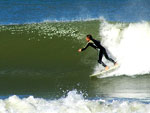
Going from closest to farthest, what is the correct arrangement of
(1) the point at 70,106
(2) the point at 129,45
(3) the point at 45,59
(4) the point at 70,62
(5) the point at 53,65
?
(1) the point at 70,106
(5) the point at 53,65
(4) the point at 70,62
(2) the point at 129,45
(3) the point at 45,59

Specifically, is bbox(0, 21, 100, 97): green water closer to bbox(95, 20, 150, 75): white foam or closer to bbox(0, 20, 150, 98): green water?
bbox(0, 20, 150, 98): green water

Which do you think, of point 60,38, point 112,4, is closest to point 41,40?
point 60,38

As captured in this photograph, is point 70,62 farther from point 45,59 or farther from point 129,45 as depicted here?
point 129,45

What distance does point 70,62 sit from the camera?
19656 mm

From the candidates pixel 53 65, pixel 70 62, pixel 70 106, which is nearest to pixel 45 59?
pixel 53 65

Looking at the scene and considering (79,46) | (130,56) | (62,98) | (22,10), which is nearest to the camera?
(62,98)

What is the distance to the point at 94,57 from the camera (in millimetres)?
19828

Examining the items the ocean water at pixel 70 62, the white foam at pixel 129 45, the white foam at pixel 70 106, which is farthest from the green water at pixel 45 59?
the white foam at pixel 70 106

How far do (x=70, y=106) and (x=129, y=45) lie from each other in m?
5.94

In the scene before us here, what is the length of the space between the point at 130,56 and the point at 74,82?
2477mm

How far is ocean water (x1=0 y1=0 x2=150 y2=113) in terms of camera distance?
14914mm

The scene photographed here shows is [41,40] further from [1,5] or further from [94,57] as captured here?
[1,5]

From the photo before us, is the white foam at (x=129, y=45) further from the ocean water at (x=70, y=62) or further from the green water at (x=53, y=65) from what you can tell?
the green water at (x=53, y=65)

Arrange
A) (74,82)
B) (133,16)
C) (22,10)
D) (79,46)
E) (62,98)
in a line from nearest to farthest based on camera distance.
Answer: (62,98) → (74,82) → (79,46) → (133,16) → (22,10)
